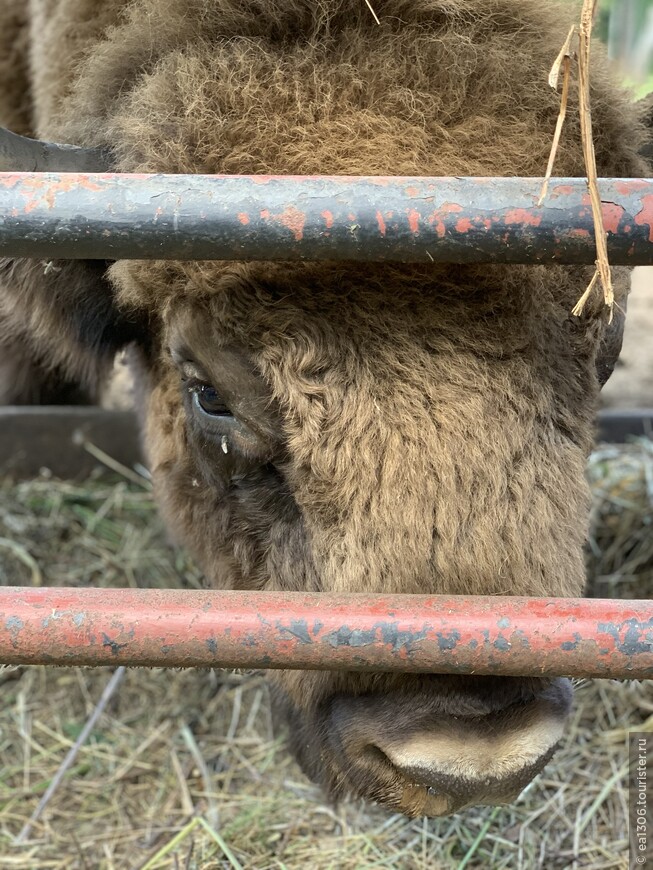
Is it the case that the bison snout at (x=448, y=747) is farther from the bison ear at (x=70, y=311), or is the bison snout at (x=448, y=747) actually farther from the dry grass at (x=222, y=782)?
the bison ear at (x=70, y=311)

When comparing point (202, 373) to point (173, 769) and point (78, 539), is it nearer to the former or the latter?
point (173, 769)

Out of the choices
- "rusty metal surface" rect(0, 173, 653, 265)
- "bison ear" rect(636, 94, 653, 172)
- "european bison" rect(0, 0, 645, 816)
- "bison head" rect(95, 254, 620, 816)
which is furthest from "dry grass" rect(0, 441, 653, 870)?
"bison ear" rect(636, 94, 653, 172)

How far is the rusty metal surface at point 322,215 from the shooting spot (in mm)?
1269

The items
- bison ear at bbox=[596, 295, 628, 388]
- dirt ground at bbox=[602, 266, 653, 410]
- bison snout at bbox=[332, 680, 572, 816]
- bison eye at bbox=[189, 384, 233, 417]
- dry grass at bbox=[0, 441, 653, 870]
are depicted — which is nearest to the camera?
bison snout at bbox=[332, 680, 572, 816]

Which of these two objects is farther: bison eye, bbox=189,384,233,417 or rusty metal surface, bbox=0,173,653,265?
bison eye, bbox=189,384,233,417

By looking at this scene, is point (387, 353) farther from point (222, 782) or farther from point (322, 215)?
point (222, 782)

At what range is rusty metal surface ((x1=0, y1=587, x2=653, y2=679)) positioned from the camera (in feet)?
4.10

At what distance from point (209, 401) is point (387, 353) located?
1.57ft

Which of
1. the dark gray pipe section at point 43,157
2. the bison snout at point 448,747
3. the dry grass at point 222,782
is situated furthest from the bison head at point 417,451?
A: the dry grass at point 222,782

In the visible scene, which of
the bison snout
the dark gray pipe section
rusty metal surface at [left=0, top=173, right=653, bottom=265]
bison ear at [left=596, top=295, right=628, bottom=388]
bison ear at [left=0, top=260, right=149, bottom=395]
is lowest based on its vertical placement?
the bison snout

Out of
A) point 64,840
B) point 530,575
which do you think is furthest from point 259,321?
point 64,840

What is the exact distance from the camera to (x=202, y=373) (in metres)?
1.82

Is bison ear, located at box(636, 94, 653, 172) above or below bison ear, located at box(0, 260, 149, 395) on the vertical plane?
above

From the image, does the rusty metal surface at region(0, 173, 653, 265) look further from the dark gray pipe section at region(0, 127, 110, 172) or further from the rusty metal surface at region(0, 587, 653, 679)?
the rusty metal surface at region(0, 587, 653, 679)
